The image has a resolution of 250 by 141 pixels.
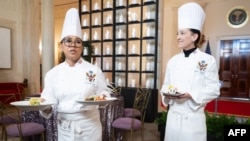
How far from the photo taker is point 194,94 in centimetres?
138

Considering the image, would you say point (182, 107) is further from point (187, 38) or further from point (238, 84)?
point (238, 84)

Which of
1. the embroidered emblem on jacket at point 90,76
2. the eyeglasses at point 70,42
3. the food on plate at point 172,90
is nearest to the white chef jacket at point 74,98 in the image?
the embroidered emblem on jacket at point 90,76

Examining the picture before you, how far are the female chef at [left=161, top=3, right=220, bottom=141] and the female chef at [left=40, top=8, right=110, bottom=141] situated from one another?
21.5 inches

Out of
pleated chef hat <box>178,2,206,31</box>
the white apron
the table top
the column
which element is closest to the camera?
the white apron

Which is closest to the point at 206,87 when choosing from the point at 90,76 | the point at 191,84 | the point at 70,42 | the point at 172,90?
the point at 191,84

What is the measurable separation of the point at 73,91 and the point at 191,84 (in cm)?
77

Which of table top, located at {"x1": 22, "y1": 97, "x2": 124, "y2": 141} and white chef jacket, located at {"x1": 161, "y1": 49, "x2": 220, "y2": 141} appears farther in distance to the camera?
table top, located at {"x1": 22, "y1": 97, "x2": 124, "y2": 141}

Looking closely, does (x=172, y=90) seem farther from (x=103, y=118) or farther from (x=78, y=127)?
(x=103, y=118)

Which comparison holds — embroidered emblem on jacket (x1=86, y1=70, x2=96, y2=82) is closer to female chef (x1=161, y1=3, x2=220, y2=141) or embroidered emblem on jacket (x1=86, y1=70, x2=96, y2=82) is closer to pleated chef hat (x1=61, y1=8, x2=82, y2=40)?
pleated chef hat (x1=61, y1=8, x2=82, y2=40)

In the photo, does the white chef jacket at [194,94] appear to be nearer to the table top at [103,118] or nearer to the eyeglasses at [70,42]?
the eyeglasses at [70,42]

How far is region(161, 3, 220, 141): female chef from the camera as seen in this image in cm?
138

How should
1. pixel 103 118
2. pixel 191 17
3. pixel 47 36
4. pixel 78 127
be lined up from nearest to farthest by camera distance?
1. pixel 78 127
2. pixel 191 17
3. pixel 103 118
4. pixel 47 36

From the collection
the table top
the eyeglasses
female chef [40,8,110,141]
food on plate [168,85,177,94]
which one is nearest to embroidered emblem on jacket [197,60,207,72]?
food on plate [168,85,177,94]

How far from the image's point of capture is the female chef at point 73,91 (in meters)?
1.34
